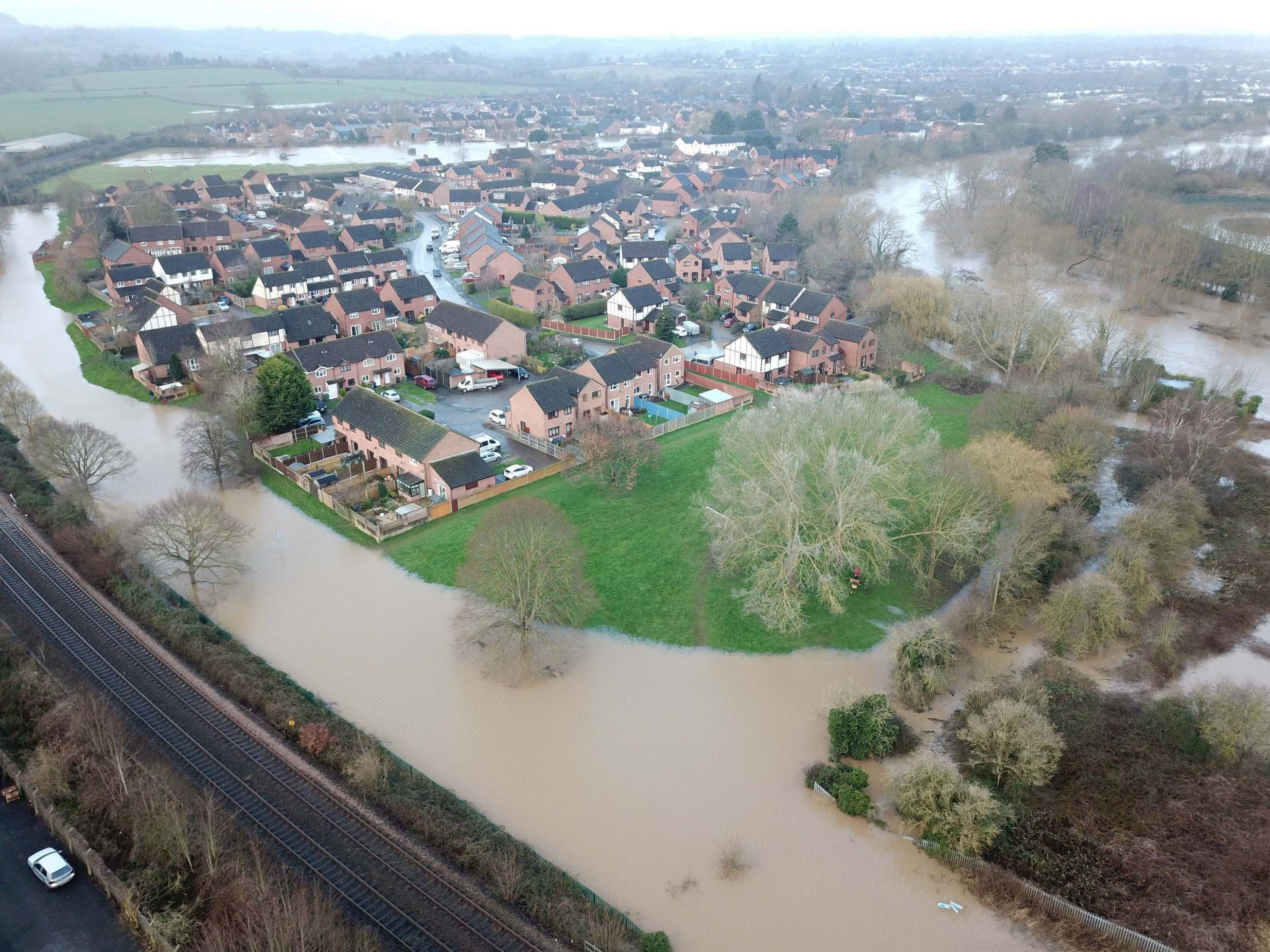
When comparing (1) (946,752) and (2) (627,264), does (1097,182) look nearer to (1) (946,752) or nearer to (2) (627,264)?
(2) (627,264)

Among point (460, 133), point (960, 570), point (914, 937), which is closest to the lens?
point (914, 937)

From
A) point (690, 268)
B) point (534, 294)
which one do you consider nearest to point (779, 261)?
point (690, 268)

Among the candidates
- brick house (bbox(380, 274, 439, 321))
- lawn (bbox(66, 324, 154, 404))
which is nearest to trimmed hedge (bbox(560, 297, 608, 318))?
brick house (bbox(380, 274, 439, 321))

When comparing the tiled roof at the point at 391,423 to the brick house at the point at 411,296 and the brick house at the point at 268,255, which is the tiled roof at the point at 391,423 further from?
the brick house at the point at 268,255

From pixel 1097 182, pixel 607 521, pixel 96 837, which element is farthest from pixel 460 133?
pixel 96 837

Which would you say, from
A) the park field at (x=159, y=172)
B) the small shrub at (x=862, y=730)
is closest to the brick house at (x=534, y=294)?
the small shrub at (x=862, y=730)

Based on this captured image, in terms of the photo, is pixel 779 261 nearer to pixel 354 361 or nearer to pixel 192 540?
pixel 354 361
